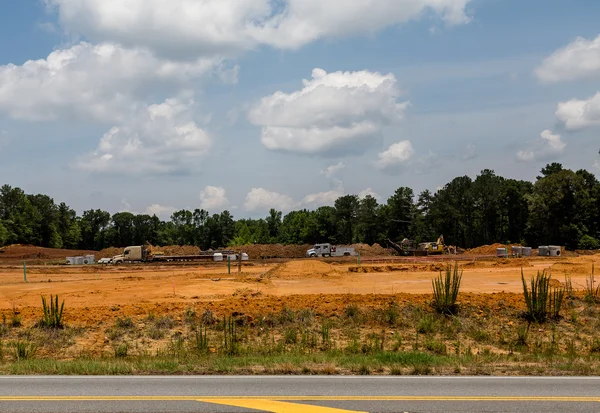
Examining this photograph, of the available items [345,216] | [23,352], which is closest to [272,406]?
[23,352]

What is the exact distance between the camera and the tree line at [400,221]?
295 feet

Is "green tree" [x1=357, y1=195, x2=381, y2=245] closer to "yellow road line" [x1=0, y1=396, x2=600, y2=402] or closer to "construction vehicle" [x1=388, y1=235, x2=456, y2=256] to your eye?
"construction vehicle" [x1=388, y1=235, x2=456, y2=256]

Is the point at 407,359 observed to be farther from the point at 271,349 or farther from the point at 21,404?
the point at 21,404

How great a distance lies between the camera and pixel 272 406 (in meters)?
8.80

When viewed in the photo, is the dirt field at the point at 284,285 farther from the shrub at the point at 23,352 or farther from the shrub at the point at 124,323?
the shrub at the point at 23,352

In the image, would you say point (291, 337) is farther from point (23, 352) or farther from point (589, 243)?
point (589, 243)

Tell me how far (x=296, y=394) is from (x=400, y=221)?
115 meters

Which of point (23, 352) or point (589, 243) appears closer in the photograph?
point (23, 352)

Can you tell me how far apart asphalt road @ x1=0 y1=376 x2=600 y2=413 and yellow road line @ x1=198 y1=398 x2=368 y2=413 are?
0.01 meters

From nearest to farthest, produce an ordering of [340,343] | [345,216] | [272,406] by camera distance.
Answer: [272,406] < [340,343] < [345,216]

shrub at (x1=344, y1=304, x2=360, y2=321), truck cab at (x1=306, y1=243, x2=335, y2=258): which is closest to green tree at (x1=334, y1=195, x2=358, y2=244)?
truck cab at (x1=306, y1=243, x2=335, y2=258)

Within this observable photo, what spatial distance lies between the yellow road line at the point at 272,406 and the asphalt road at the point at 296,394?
15 mm

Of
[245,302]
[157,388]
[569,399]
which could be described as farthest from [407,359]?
[245,302]

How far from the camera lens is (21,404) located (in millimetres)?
9039
